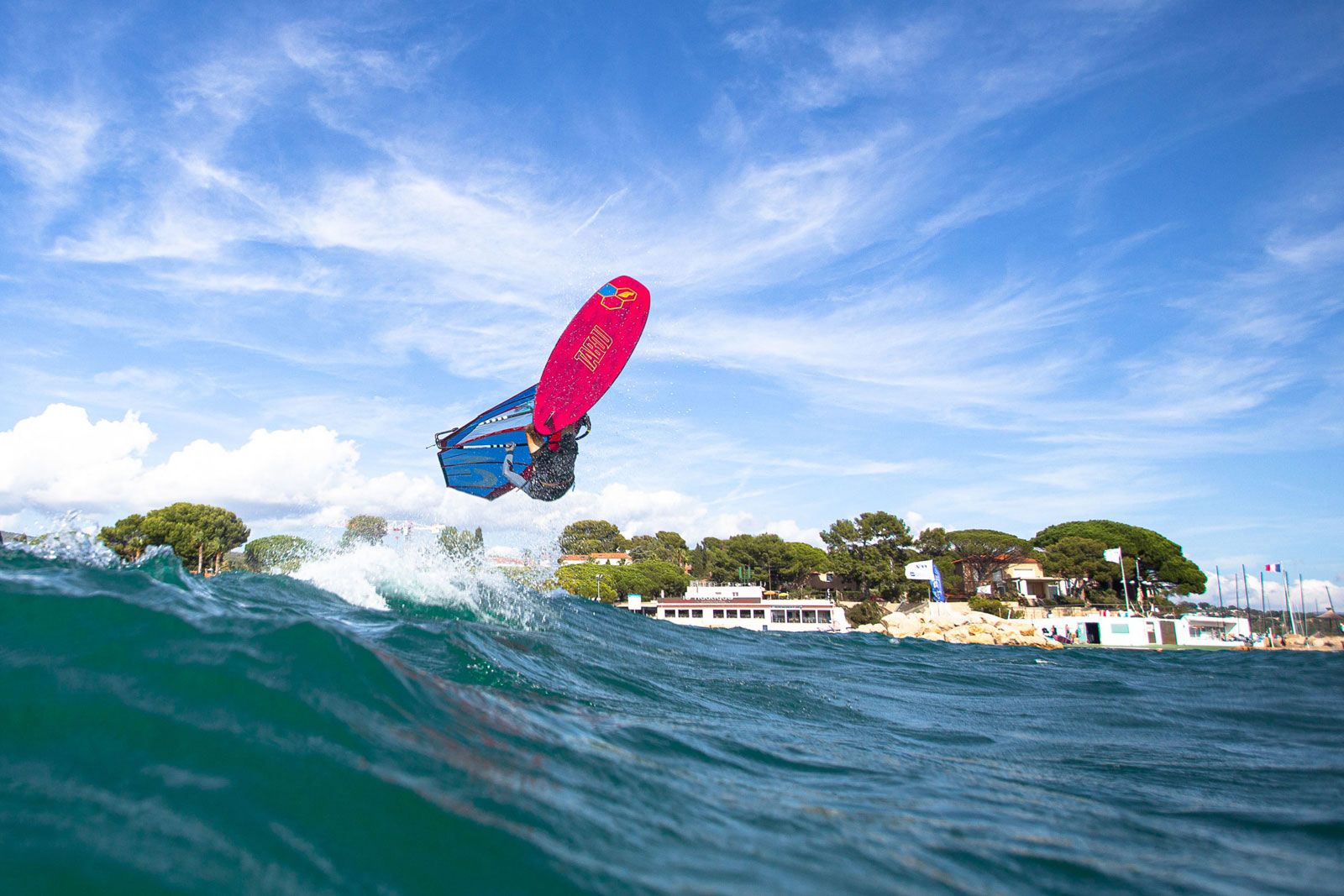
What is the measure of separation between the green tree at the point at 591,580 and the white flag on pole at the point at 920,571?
26.0 m

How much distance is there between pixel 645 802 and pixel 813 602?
199 feet

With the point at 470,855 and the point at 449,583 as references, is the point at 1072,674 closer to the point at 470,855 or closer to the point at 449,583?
the point at 449,583

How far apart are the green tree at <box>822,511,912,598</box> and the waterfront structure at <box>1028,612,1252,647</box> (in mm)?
16065

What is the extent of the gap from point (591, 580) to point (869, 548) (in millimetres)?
29002

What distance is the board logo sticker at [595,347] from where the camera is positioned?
1231 centimetres

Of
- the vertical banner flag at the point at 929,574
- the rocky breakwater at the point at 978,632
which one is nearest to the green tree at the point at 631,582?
the vertical banner flag at the point at 929,574

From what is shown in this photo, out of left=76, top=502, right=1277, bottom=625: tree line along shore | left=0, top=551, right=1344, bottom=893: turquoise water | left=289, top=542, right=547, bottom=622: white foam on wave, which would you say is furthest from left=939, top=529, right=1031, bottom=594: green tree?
left=0, top=551, right=1344, bottom=893: turquoise water

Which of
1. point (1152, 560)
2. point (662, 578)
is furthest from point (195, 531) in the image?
point (1152, 560)

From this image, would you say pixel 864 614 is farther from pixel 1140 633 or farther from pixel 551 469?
pixel 551 469

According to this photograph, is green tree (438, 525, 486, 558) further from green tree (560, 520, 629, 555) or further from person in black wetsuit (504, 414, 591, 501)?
green tree (560, 520, 629, 555)

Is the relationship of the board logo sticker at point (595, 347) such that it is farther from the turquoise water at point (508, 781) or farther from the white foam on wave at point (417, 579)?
the turquoise water at point (508, 781)

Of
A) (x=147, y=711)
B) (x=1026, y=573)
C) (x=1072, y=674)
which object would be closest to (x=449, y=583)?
(x=147, y=711)

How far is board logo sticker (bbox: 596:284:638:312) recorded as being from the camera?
12203 millimetres

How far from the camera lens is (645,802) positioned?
3.42 m
